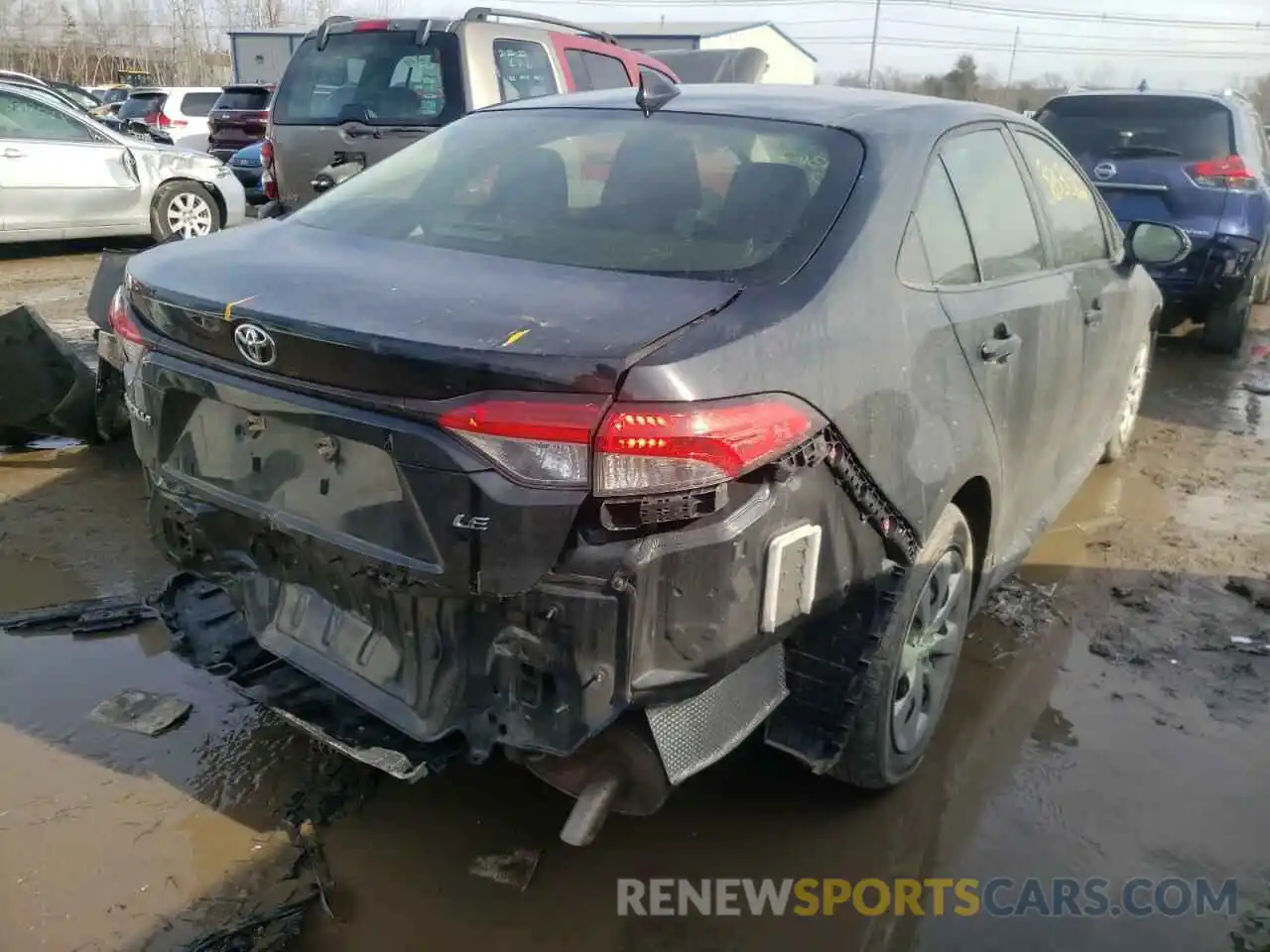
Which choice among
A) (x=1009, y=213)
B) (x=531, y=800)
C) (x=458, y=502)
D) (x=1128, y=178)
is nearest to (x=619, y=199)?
(x=458, y=502)

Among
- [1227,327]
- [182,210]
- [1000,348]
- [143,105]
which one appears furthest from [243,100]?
[1000,348]

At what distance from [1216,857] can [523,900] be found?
5.85 feet

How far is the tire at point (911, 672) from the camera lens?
2.55 metres

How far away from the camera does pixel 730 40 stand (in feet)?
158

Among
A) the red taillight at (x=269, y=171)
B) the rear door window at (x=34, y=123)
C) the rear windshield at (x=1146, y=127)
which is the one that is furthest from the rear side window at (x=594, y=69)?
the rear door window at (x=34, y=123)

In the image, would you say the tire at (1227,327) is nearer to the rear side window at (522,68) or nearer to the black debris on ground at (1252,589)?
the black debris on ground at (1252,589)

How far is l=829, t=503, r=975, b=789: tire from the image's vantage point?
8.36 ft

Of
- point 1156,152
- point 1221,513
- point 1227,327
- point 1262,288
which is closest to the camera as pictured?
point 1221,513

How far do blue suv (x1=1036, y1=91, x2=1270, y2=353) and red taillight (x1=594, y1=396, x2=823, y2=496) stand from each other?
6.30 meters

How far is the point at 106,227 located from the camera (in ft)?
33.6

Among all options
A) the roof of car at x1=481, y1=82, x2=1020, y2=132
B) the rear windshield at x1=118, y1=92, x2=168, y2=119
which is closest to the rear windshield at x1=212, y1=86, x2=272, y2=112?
the rear windshield at x1=118, y1=92, x2=168, y2=119

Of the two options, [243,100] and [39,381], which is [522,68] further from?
[243,100]

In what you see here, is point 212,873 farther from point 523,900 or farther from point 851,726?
point 851,726

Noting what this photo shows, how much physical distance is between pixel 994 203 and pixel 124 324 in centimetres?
244
